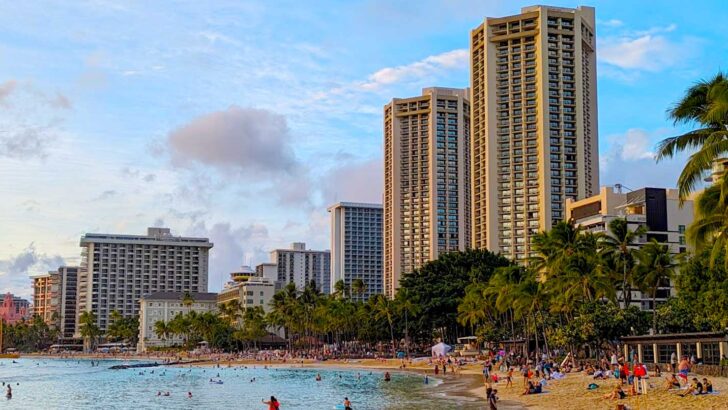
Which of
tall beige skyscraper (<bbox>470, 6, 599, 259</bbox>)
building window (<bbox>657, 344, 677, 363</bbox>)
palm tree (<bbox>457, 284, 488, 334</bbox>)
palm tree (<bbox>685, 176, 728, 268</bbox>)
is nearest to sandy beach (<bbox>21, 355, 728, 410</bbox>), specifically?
building window (<bbox>657, 344, 677, 363</bbox>)

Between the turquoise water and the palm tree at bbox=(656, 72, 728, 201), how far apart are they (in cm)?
2195

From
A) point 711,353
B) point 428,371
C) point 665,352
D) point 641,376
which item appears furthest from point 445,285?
point 641,376

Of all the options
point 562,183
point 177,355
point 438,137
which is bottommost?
point 177,355

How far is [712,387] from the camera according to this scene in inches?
1533

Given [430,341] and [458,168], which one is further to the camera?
[458,168]

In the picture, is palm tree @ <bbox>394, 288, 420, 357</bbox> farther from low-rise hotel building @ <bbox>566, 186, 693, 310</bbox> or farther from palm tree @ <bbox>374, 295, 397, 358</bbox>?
low-rise hotel building @ <bbox>566, 186, 693, 310</bbox>

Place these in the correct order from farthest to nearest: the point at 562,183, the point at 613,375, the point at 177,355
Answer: the point at 177,355, the point at 562,183, the point at 613,375

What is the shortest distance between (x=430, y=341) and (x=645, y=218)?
44.4 metres

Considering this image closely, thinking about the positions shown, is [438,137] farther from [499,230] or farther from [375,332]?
[375,332]

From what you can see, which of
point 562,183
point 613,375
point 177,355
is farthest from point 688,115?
point 177,355

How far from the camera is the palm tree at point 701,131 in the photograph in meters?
28.8

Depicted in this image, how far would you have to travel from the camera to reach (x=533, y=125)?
14312 centimetres

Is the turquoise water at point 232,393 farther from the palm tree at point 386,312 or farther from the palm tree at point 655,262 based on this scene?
the palm tree at point 386,312

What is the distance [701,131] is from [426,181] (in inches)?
6008
